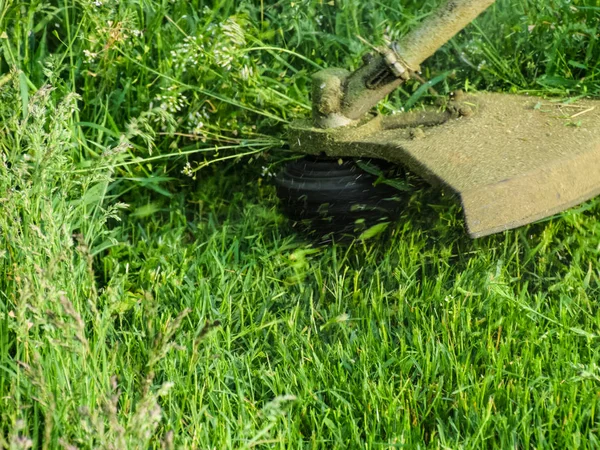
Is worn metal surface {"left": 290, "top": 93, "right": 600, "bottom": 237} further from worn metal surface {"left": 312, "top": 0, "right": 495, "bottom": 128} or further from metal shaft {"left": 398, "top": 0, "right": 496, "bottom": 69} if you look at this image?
metal shaft {"left": 398, "top": 0, "right": 496, "bottom": 69}

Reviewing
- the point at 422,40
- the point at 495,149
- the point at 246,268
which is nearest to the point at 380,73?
the point at 422,40

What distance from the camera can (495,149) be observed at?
2668 millimetres

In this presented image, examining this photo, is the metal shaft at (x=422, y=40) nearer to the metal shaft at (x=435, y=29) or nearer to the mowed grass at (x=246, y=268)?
the metal shaft at (x=435, y=29)

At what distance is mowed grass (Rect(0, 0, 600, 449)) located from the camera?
6.62ft

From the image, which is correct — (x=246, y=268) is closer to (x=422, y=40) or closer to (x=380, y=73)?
(x=380, y=73)

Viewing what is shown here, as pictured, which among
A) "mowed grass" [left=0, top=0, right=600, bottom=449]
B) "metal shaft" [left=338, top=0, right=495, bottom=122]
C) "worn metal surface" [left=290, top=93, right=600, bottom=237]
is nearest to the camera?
"mowed grass" [left=0, top=0, right=600, bottom=449]

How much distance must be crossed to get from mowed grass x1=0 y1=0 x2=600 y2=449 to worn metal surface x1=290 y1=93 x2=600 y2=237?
20cm

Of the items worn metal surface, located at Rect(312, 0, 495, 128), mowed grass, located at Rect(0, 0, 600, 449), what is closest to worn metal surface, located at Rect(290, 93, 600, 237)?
worn metal surface, located at Rect(312, 0, 495, 128)

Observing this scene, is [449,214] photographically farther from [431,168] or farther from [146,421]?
[146,421]

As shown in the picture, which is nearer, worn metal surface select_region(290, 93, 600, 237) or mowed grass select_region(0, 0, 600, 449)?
mowed grass select_region(0, 0, 600, 449)

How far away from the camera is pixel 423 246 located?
114 inches

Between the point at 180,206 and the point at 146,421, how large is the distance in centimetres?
177

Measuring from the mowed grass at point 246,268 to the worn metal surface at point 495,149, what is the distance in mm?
202

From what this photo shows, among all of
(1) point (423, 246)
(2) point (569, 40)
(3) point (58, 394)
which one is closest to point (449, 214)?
(1) point (423, 246)
